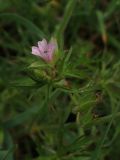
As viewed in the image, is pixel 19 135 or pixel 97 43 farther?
pixel 97 43

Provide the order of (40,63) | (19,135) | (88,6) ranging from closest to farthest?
(40,63) < (19,135) < (88,6)

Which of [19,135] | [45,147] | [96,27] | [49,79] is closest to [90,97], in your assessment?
[49,79]

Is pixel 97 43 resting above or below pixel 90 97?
above

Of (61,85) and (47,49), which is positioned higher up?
(47,49)

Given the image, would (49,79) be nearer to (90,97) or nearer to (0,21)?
(90,97)

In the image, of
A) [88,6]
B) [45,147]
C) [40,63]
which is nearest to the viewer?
[40,63]

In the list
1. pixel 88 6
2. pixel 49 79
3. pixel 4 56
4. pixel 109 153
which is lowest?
pixel 109 153

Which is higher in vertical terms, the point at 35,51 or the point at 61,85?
the point at 35,51

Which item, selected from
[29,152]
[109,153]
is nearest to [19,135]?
[29,152]
